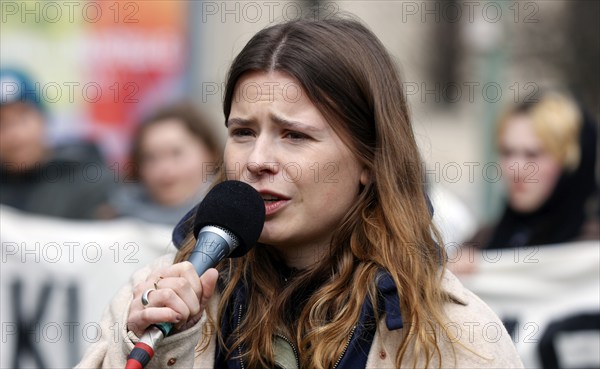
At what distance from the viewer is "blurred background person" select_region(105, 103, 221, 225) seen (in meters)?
6.05

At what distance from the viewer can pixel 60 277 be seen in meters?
5.36

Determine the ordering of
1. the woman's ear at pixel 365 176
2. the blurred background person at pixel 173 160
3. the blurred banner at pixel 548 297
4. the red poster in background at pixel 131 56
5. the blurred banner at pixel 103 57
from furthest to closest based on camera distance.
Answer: the red poster in background at pixel 131 56 < the blurred banner at pixel 103 57 < the blurred background person at pixel 173 160 < the blurred banner at pixel 548 297 < the woman's ear at pixel 365 176

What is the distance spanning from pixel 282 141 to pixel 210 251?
16.7 inches

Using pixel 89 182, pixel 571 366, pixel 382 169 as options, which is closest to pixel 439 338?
pixel 382 169

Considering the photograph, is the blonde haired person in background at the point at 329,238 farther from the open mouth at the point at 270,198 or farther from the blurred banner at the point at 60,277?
the blurred banner at the point at 60,277

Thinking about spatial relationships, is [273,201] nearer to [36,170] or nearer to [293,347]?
[293,347]

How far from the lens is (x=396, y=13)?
1977 cm

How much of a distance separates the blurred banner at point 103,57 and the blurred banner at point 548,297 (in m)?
5.66

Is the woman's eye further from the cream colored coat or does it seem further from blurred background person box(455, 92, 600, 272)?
blurred background person box(455, 92, 600, 272)

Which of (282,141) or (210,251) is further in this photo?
(282,141)

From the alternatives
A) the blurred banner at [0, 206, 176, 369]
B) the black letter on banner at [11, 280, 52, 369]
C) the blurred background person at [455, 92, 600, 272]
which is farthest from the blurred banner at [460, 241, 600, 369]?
the black letter on banner at [11, 280, 52, 369]

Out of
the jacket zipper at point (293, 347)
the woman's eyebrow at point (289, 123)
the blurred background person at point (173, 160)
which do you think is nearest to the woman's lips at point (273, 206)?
the woman's eyebrow at point (289, 123)

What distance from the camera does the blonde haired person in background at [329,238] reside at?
272 cm

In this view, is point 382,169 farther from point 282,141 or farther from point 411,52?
point 411,52
